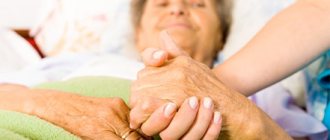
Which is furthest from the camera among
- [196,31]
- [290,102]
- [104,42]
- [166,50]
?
[104,42]

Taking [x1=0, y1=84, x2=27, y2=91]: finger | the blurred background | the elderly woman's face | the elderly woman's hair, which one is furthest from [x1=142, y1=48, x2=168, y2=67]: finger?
the blurred background

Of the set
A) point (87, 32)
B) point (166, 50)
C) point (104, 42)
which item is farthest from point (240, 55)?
point (87, 32)

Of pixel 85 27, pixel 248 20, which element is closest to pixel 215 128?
pixel 248 20

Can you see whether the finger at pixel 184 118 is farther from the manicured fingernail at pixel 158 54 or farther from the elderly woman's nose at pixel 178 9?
the elderly woman's nose at pixel 178 9

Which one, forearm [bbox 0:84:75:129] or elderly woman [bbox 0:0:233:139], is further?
forearm [bbox 0:84:75:129]

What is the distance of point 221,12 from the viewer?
1472mm

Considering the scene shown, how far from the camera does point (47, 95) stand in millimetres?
831

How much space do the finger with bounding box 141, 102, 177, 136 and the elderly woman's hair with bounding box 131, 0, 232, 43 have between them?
0.85 m

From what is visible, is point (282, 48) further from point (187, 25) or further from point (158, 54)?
point (187, 25)

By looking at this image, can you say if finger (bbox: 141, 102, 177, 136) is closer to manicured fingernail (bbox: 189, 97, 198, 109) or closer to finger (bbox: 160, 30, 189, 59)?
manicured fingernail (bbox: 189, 97, 198, 109)

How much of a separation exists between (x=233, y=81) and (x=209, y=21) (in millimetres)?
549

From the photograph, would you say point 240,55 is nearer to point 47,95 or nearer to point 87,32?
point 47,95

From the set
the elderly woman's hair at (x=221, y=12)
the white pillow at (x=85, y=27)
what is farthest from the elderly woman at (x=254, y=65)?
the white pillow at (x=85, y=27)

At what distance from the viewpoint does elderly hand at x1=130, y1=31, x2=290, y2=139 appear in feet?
2.33
